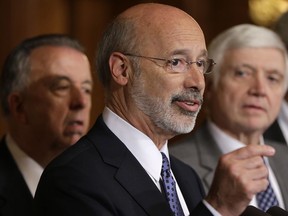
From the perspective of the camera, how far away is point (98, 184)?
250cm

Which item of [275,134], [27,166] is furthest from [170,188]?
[275,134]

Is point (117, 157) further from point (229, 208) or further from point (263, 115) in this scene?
point (263, 115)

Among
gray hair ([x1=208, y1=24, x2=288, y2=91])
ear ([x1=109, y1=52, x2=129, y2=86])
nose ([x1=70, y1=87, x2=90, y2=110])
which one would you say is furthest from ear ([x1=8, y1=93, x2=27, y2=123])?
ear ([x1=109, y1=52, x2=129, y2=86])

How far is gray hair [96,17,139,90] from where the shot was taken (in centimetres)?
274

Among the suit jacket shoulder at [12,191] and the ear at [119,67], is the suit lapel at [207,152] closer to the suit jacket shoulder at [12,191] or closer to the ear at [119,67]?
the suit jacket shoulder at [12,191]

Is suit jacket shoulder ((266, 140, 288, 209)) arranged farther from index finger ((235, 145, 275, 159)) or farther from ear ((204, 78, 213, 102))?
index finger ((235, 145, 275, 159))

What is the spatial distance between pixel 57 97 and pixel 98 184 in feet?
4.44

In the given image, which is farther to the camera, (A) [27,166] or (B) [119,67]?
(A) [27,166]

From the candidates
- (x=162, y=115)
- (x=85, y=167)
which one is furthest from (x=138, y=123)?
(x=85, y=167)

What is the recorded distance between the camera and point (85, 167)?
8.33ft

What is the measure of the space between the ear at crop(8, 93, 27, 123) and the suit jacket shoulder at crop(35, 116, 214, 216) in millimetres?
1239

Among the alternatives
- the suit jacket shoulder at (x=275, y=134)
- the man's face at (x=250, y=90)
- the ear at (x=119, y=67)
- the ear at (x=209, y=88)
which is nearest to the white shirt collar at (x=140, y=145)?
the ear at (x=119, y=67)

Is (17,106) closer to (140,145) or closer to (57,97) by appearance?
(57,97)

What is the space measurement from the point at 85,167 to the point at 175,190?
34cm
